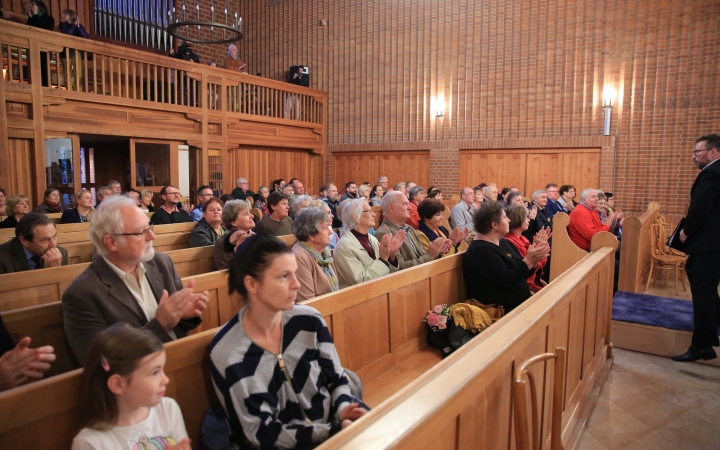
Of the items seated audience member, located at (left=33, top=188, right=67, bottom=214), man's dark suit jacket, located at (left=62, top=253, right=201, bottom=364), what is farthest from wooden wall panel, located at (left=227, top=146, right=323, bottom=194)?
man's dark suit jacket, located at (left=62, top=253, right=201, bottom=364)

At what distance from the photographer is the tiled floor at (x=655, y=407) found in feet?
9.54

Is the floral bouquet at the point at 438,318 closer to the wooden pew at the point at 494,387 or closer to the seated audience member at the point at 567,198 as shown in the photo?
the wooden pew at the point at 494,387

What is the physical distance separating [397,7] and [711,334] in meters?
9.72

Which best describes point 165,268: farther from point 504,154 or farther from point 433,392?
point 504,154

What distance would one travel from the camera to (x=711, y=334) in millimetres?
3777

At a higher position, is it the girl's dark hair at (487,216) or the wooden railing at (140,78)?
the wooden railing at (140,78)

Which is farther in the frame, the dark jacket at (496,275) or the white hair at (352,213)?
the white hair at (352,213)

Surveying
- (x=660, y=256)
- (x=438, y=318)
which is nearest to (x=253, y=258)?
(x=438, y=318)

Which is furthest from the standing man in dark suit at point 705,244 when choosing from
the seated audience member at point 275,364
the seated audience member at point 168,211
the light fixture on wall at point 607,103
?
the light fixture on wall at point 607,103

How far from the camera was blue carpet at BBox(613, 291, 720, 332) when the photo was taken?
4.26 metres

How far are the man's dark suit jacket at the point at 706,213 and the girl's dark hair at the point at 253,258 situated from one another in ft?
10.9

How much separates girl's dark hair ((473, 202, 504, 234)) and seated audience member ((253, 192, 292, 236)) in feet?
7.26

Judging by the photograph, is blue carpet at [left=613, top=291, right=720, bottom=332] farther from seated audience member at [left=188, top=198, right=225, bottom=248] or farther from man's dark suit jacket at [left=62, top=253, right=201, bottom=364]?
man's dark suit jacket at [left=62, top=253, right=201, bottom=364]

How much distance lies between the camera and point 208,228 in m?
4.51
